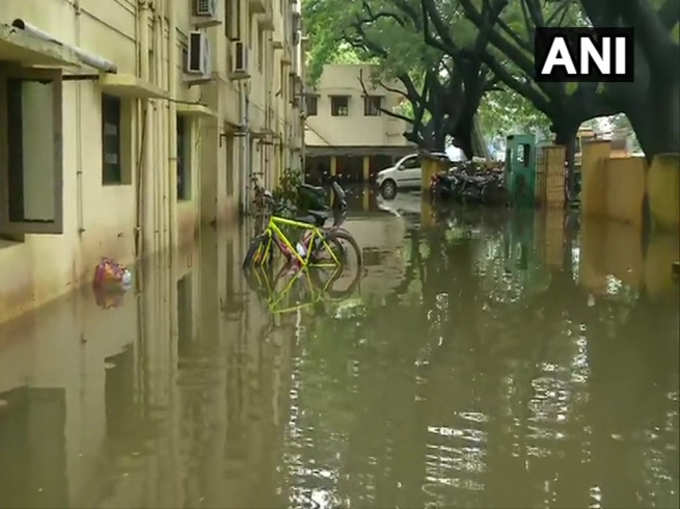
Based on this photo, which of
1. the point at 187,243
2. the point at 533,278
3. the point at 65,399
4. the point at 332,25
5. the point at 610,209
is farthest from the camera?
the point at 332,25

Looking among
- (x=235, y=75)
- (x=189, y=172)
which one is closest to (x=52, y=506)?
(x=189, y=172)

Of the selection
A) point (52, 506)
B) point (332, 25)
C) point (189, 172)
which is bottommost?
point (52, 506)

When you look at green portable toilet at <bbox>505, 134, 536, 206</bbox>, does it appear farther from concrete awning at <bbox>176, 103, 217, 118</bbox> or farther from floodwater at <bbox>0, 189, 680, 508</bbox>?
floodwater at <bbox>0, 189, 680, 508</bbox>

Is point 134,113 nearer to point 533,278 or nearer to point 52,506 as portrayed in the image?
point 533,278

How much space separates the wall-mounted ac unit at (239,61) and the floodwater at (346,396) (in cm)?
922

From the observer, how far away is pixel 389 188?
43.9m

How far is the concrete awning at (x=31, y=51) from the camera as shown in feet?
23.5

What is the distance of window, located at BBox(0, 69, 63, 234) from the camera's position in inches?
334

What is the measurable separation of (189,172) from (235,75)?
12.8 feet

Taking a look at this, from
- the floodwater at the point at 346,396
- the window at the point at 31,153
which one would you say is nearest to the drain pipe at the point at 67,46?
the window at the point at 31,153

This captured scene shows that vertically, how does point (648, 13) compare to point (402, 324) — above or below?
above

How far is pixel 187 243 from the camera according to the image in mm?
15883

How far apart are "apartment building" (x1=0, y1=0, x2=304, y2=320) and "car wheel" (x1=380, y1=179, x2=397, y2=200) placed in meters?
19.8

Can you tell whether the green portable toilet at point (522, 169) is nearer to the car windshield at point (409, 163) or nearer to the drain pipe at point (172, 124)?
the car windshield at point (409, 163)
